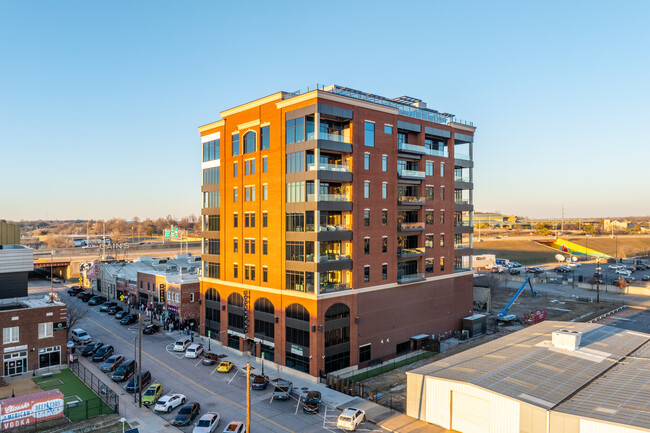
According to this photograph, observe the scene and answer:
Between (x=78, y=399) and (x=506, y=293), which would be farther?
(x=506, y=293)

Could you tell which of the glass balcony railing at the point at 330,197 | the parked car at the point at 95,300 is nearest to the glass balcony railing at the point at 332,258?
the glass balcony railing at the point at 330,197

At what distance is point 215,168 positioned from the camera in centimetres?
5853

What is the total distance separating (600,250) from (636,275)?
7742cm

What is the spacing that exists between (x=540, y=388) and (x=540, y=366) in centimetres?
478

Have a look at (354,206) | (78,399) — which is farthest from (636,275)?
(78,399)

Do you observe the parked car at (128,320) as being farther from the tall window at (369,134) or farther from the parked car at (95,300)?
the tall window at (369,134)

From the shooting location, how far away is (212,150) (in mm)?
58969

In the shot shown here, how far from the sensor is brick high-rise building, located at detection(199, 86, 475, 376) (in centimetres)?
4428

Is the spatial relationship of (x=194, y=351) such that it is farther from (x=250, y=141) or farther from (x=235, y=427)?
(x=250, y=141)

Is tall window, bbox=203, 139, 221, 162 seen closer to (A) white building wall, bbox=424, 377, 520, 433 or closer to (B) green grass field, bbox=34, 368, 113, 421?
(B) green grass field, bbox=34, 368, 113, 421

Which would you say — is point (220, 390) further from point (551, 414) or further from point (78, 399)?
point (551, 414)

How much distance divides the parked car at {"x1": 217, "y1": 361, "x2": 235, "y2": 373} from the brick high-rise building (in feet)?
15.5

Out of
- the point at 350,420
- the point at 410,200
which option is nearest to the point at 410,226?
the point at 410,200

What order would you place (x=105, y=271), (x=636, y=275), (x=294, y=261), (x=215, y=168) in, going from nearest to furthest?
(x=294, y=261), (x=215, y=168), (x=105, y=271), (x=636, y=275)
